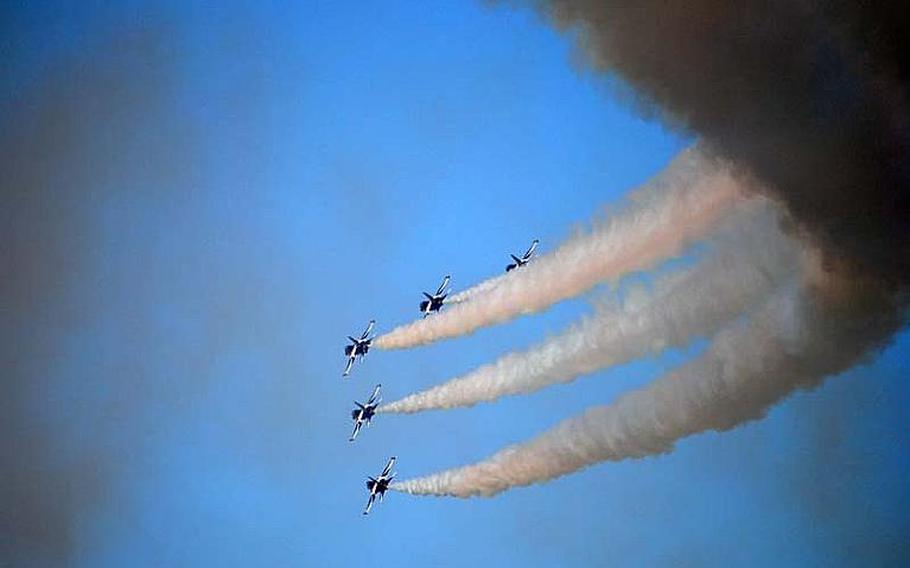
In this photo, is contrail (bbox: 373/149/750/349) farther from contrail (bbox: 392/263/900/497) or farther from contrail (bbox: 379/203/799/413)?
contrail (bbox: 392/263/900/497)

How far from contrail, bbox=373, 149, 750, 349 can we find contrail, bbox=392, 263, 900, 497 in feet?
3.42

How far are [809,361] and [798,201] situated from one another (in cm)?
182

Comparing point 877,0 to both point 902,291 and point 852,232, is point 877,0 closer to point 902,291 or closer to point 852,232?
point 852,232

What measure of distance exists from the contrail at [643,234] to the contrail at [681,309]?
300 millimetres

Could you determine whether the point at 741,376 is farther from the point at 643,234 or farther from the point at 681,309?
the point at 643,234

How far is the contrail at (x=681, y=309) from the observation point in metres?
7.82

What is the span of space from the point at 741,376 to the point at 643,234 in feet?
5.69

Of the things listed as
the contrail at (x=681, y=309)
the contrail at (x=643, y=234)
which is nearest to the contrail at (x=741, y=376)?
the contrail at (x=681, y=309)

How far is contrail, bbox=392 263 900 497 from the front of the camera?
23.4ft

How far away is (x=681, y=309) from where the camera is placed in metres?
8.42

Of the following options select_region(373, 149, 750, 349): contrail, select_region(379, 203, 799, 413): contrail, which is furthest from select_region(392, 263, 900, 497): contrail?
select_region(373, 149, 750, 349): contrail

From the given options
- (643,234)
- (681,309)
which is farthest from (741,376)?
(643,234)

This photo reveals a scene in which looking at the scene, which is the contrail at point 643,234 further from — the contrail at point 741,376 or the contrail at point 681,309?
the contrail at point 741,376

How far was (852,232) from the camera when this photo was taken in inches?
256
